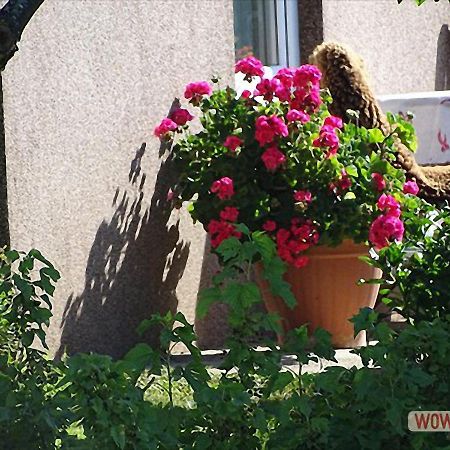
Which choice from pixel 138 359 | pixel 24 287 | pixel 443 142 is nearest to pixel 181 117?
pixel 443 142

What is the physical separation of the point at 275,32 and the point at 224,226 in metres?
2.57

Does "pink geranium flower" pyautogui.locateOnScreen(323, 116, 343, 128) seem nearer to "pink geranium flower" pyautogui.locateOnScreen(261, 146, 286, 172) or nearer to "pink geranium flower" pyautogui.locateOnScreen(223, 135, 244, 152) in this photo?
"pink geranium flower" pyautogui.locateOnScreen(261, 146, 286, 172)

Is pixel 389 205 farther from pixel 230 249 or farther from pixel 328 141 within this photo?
pixel 230 249

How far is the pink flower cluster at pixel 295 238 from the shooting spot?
5301 millimetres

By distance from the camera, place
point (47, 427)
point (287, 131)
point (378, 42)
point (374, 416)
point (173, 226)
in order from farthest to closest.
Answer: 1. point (378, 42)
2. point (173, 226)
3. point (287, 131)
4. point (374, 416)
5. point (47, 427)

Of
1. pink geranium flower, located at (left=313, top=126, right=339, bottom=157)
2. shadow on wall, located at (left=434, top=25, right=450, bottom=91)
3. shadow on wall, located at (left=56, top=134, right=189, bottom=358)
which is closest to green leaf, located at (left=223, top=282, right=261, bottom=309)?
shadow on wall, located at (left=56, top=134, right=189, bottom=358)

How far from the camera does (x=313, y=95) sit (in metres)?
5.54

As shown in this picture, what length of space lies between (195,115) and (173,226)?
0.63 meters

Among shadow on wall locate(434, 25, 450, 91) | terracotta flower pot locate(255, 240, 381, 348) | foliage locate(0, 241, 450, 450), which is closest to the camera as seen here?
foliage locate(0, 241, 450, 450)

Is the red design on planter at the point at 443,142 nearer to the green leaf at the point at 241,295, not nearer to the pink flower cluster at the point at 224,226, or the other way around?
the pink flower cluster at the point at 224,226

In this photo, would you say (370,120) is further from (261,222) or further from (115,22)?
(115,22)

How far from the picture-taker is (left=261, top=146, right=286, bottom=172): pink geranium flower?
17.4 ft

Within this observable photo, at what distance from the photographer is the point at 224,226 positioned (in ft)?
17.5

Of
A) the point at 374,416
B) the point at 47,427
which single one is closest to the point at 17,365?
the point at 47,427
